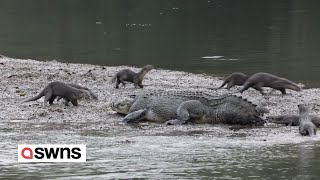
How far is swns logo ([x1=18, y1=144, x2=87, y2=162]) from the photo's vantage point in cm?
1317

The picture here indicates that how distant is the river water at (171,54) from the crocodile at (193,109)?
67 cm

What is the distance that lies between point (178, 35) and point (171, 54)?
8.79m

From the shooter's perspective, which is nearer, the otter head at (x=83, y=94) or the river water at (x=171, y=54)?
the river water at (x=171, y=54)

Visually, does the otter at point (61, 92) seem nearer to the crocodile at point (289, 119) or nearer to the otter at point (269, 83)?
the crocodile at point (289, 119)

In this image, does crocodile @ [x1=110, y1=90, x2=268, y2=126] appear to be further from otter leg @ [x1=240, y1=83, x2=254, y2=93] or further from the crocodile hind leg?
otter leg @ [x1=240, y1=83, x2=254, y2=93]

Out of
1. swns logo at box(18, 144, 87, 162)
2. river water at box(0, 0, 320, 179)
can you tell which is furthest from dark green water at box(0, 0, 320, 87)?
swns logo at box(18, 144, 87, 162)

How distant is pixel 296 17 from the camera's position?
164 feet

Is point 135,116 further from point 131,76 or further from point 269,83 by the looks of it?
point 131,76

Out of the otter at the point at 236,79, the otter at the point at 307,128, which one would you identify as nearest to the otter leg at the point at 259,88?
the otter at the point at 236,79

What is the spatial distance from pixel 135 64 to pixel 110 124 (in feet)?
42.9

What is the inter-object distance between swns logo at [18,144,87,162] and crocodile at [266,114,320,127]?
4233 mm

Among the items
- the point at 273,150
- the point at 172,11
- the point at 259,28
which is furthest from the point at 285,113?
the point at 172,11

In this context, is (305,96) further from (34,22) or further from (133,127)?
(34,22)

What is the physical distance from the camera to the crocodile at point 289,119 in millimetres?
15977
